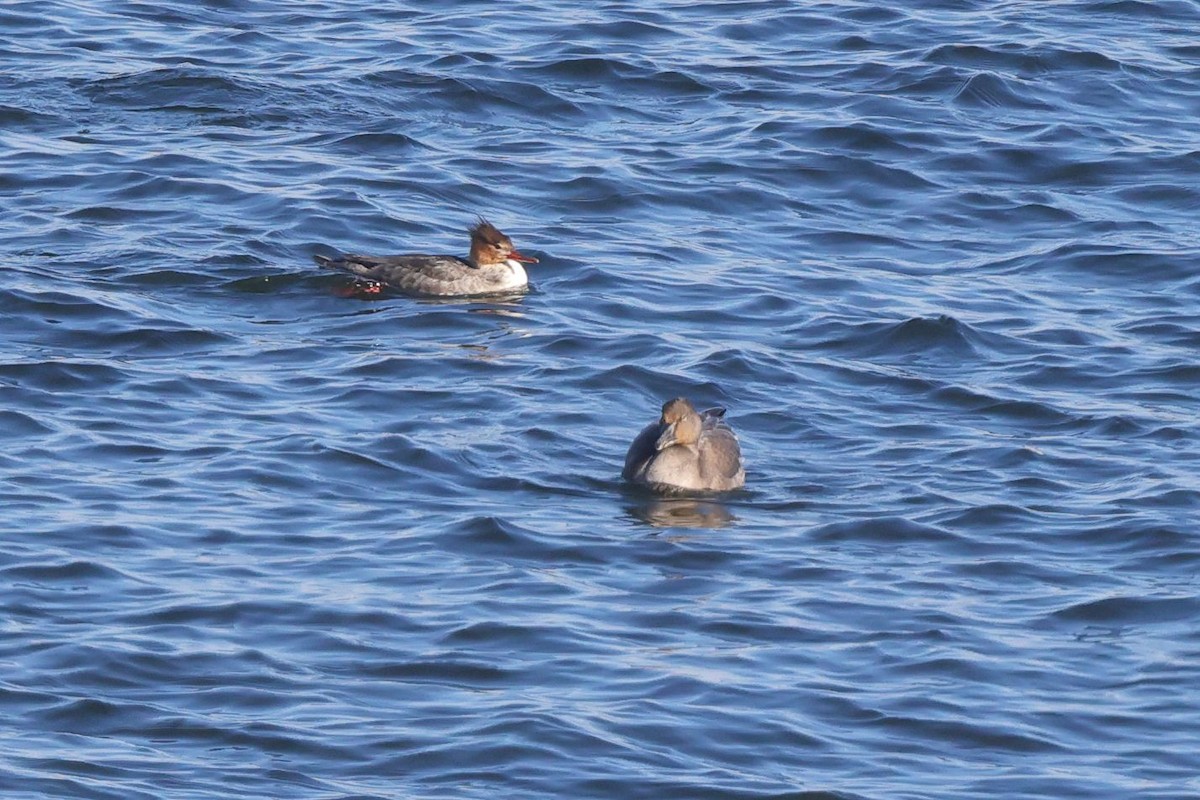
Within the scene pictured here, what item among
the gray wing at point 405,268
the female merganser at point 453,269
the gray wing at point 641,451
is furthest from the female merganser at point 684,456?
the gray wing at point 405,268

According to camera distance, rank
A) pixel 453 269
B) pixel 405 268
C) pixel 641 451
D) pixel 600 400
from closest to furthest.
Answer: pixel 641 451, pixel 600 400, pixel 405 268, pixel 453 269

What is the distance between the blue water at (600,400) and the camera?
9.94m

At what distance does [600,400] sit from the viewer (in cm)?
1506

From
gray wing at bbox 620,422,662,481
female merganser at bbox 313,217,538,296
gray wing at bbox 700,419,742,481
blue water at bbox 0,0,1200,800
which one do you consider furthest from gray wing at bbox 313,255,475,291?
gray wing at bbox 700,419,742,481

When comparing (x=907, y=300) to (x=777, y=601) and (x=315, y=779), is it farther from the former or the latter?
(x=315, y=779)

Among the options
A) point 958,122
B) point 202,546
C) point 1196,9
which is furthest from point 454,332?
point 1196,9

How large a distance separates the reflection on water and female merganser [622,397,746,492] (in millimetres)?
90

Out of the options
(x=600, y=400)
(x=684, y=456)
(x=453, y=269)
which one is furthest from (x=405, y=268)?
(x=684, y=456)

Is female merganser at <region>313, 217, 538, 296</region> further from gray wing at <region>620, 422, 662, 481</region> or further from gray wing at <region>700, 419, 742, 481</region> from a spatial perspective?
gray wing at <region>700, 419, 742, 481</region>

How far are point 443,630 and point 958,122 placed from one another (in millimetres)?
11792

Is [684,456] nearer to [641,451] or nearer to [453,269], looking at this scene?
[641,451]

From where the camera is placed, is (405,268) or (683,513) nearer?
(683,513)

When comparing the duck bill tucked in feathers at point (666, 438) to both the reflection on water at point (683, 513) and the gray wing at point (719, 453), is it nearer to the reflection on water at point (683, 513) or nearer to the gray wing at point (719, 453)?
the gray wing at point (719, 453)

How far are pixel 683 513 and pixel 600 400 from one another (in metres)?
2.08
